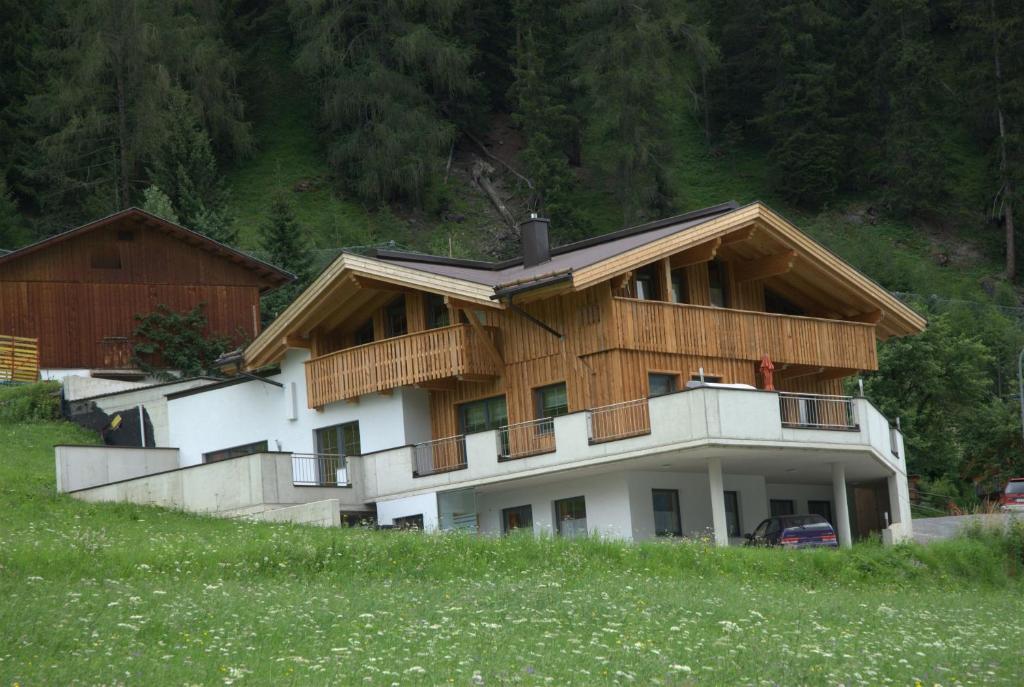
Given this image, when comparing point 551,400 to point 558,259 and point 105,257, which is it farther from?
point 105,257

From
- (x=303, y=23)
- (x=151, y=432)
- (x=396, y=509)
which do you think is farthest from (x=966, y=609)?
(x=303, y=23)

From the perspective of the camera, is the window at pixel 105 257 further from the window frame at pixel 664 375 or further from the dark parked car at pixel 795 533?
the dark parked car at pixel 795 533

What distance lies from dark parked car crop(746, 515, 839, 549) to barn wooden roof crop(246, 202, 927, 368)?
6364 mm

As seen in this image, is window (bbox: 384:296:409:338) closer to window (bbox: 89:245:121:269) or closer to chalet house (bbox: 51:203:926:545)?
chalet house (bbox: 51:203:926:545)

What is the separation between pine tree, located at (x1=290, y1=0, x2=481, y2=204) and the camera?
270 ft

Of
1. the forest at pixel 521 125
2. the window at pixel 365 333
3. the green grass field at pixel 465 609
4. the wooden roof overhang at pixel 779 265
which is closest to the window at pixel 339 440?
the window at pixel 365 333

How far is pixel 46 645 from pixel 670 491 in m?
20.6

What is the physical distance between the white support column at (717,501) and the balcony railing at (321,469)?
341 inches

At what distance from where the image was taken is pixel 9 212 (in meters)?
76.7

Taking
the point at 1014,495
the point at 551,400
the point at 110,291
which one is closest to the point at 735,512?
the point at 551,400

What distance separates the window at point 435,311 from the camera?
3691 centimetres

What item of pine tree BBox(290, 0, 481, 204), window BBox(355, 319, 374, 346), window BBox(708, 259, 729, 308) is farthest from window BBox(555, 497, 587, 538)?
pine tree BBox(290, 0, 481, 204)

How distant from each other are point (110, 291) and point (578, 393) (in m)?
24.6

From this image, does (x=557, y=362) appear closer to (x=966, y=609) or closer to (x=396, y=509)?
(x=396, y=509)
